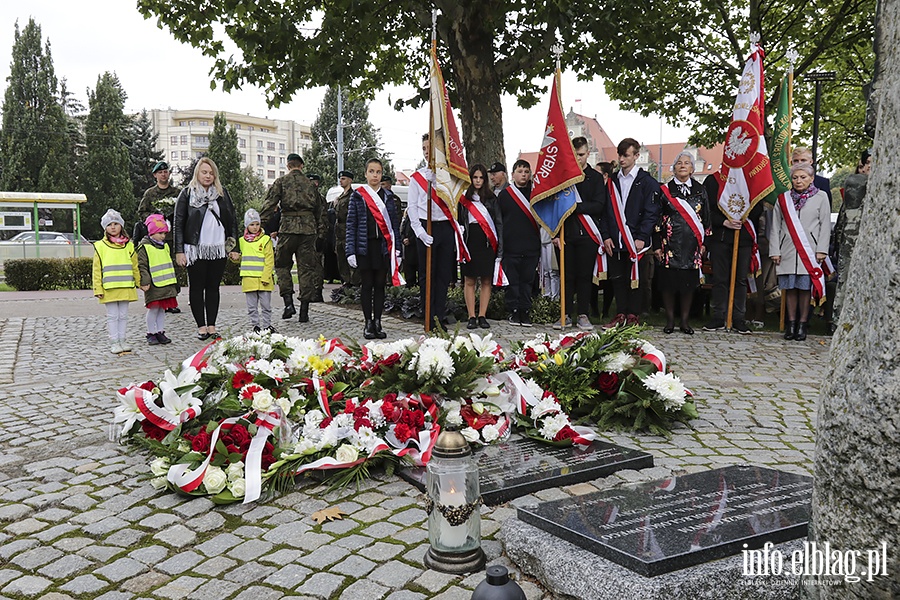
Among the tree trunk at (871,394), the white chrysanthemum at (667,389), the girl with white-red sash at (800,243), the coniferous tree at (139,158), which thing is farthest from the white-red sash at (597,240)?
the coniferous tree at (139,158)

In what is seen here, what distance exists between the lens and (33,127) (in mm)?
45344

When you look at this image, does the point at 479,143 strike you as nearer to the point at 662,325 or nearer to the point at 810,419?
the point at 662,325

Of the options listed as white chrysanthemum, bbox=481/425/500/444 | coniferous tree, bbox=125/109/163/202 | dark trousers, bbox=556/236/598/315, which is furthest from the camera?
coniferous tree, bbox=125/109/163/202

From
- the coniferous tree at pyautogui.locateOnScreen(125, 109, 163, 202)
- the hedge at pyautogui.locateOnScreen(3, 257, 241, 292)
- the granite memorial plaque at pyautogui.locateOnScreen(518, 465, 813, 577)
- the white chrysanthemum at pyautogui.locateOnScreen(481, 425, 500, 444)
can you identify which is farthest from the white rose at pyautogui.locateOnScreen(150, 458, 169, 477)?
the coniferous tree at pyautogui.locateOnScreen(125, 109, 163, 202)

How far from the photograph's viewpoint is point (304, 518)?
372 cm

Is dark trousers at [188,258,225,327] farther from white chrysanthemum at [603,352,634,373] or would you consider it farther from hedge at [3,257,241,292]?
hedge at [3,257,241,292]

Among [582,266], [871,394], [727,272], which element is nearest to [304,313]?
[582,266]

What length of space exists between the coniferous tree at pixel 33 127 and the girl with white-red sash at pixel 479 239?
4220cm

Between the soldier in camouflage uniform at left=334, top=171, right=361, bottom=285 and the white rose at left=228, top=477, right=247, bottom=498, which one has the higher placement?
the soldier in camouflage uniform at left=334, top=171, right=361, bottom=285

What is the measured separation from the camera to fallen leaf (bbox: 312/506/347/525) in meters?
3.69

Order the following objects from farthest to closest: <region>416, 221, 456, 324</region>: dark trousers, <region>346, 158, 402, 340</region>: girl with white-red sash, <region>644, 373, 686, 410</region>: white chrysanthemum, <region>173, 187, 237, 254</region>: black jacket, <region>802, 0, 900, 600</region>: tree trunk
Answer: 1. <region>416, 221, 456, 324</region>: dark trousers
2. <region>346, 158, 402, 340</region>: girl with white-red sash
3. <region>173, 187, 237, 254</region>: black jacket
4. <region>644, 373, 686, 410</region>: white chrysanthemum
5. <region>802, 0, 900, 600</region>: tree trunk

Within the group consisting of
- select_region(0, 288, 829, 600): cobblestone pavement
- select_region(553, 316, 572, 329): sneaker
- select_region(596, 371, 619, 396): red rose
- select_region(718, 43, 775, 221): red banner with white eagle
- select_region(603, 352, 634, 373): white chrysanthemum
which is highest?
select_region(718, 43, 775, 221): red banner with white eagle

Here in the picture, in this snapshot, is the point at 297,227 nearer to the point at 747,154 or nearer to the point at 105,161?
the point at 747,154

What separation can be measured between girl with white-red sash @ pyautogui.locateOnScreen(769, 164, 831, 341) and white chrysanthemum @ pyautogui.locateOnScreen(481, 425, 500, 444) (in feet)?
20.0
